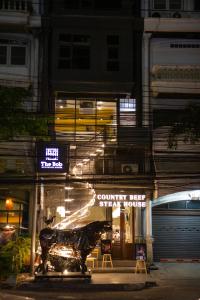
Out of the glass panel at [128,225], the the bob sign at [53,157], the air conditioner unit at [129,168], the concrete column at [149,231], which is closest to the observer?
the the bob sign at [53,157]

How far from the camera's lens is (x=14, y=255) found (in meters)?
19.8

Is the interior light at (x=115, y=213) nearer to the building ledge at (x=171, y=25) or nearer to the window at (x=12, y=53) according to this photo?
the window at (x=12, y=53)

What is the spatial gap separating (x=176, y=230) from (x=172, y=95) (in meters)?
7.49

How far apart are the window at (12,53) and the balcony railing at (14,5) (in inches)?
70.5

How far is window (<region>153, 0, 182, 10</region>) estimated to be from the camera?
2856cm

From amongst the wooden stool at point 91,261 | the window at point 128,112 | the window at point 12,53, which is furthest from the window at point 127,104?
the wooden stool at point 91,261

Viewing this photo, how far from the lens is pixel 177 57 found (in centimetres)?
2777

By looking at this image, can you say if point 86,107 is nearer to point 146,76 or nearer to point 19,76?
point 146,76

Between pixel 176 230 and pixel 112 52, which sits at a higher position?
pixel 112 52

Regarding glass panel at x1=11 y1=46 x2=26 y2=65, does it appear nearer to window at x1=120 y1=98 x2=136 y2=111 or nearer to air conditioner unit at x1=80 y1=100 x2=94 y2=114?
air conditioner unit at x1=80 y1=100 x2=94 y2=114

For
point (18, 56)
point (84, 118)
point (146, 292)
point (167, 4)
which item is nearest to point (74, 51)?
point (18, 56)

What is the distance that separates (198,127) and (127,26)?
793 centimetres

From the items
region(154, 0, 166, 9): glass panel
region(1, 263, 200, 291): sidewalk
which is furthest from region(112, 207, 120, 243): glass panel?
region(154, 0, 166, 9): glass panel

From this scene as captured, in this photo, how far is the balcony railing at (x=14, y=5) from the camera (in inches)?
1065
